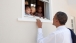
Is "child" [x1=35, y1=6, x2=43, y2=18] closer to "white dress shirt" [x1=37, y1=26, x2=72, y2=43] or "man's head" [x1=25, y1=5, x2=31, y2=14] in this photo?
"man's head" [x1=25, y1=5, x2=31, y2=14]

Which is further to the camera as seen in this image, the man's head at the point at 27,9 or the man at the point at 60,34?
the man's head at the point at 27,9

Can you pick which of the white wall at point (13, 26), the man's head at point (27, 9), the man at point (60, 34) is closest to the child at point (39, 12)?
the man's head at point (27, 9)

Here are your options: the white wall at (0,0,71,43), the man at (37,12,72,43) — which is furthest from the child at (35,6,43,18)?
the man at (37,12,72,43)

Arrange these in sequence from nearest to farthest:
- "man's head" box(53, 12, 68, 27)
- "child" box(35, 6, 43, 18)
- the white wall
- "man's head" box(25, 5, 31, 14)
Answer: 1. the white wall
2. "man's head" box(53, 12, 68, 27)
3. "man's head" box(25, 5, 31, 14)
4. "child" box(35, 6, 43, 18)

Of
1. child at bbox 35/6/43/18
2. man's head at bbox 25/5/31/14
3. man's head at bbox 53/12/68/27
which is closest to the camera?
man's head at bbox 53/12/68/27

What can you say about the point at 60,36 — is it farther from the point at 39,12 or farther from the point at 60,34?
the point at 39,12

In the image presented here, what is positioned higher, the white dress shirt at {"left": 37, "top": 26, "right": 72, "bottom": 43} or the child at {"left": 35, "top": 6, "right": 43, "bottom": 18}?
the child at {"left": 35, "top": 6, "right": 43, "bottom": 18}

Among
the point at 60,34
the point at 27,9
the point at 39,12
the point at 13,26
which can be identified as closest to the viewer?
the point at 60,34

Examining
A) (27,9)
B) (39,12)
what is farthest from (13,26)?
(39,12)

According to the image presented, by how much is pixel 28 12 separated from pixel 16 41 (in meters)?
0.71

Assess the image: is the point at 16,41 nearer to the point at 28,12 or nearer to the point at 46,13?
the point at 28,12

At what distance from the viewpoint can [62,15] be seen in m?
2.77

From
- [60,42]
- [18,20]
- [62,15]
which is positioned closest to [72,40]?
[60,42]

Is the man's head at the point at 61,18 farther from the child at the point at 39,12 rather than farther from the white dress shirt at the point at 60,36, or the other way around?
the child at the point at 39,12
